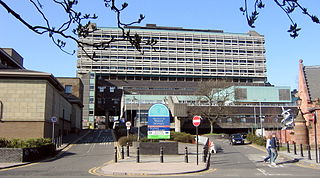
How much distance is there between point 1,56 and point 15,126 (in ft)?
67.5

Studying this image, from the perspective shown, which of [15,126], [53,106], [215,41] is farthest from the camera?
[215,41]

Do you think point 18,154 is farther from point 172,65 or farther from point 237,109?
point 172,65

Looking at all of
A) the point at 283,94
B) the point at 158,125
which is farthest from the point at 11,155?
the point at 283,94

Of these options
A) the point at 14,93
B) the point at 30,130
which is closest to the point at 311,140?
the point at 30,130

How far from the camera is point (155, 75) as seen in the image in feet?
373

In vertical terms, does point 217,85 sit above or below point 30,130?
above

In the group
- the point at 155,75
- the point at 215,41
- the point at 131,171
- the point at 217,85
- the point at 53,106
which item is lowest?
the point at 131,171

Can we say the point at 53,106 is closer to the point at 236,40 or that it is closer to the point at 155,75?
the point at 155,75

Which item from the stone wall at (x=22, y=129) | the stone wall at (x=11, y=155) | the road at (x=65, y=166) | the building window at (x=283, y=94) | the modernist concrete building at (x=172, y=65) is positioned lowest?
the road at (x=65, y=166)

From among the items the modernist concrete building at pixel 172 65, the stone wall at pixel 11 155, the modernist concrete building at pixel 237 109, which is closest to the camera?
the stone wall at pixel 11 155

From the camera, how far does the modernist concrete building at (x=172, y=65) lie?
108 meters

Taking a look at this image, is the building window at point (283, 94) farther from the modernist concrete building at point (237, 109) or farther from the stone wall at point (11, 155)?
the stone wall at point (11, 155)

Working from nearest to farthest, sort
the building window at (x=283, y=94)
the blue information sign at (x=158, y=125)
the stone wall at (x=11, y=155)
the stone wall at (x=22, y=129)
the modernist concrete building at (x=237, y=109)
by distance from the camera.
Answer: the stone wall at (x=11, y=155) → the blue information sign at (x=158, y=125) → the stone wall at (x=22, y=129) → the modernist concrete building at (x=237, y=109) → the building window at (x=283, y=94)

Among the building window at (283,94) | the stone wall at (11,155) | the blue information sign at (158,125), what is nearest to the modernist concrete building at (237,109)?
the building window at (283,94)
